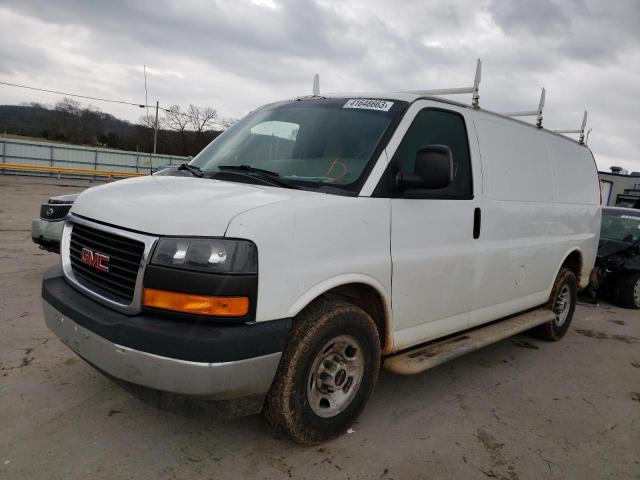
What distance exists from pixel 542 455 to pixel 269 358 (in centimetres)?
187

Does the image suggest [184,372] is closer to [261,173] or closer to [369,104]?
[261,173]

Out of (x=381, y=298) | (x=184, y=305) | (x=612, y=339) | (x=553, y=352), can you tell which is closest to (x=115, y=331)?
(x=184, y=305)

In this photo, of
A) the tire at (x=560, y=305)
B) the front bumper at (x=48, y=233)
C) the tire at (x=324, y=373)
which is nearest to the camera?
the tire at (x=324, y=373)

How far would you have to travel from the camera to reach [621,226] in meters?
8.32

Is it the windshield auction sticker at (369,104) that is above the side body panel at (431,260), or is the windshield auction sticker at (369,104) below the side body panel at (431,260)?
above

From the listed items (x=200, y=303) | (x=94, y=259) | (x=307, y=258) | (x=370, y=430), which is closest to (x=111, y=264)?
(x=94, y=259)

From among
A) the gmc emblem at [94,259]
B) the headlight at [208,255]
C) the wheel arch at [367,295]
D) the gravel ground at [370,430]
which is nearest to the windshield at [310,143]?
the wheel arch at [367,295]

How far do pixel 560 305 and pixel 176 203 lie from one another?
15.0 ft

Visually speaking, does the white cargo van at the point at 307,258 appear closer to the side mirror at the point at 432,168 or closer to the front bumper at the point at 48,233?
the side mirror at the point at 432,168

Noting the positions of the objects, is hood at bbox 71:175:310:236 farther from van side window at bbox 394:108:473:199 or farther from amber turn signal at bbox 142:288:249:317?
van side window at bbox 394:108:473:199

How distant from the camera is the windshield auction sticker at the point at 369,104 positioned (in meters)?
3.34

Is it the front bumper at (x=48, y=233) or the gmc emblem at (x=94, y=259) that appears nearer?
the gmc emblem at (x=94, y=259)

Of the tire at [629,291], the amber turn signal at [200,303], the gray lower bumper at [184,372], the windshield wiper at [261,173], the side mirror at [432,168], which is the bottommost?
the tire at [629,291]

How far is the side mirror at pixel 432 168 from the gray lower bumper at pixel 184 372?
4.48ft
